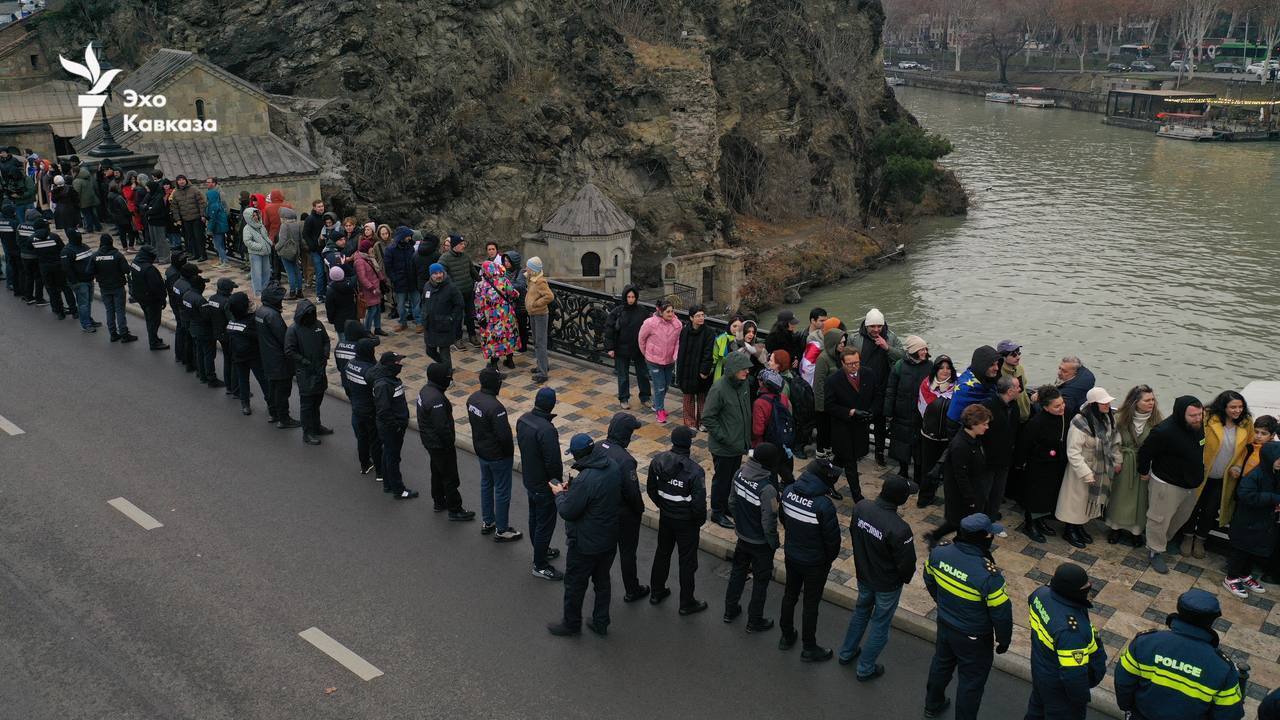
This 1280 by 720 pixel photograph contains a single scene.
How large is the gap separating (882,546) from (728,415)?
2241mm

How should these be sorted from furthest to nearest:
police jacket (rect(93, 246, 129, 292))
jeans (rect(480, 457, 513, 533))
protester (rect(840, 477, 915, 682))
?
police jacket (rect(93, 246, 129, 292))
jeans (rect(480, 457, 513, 533))
protester (rect(840, 477, 915, 682))

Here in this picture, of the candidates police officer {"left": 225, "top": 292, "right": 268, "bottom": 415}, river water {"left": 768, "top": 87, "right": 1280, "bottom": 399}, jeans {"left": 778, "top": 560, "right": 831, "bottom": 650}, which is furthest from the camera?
river water {"left": 768, "top": 87, "right": 1280, "bottom": 399}

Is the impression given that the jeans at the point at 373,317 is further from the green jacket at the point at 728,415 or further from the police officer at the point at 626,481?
the police officer at the point at 626,481

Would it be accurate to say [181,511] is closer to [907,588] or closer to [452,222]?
[907,588]

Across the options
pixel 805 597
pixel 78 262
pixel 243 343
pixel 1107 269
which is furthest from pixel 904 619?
pixel 1107 269

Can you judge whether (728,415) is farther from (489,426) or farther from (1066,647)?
(1066,647)

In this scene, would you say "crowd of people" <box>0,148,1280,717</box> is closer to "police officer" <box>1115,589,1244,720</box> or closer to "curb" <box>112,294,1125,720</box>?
"police officer" <box>1115,589,1244,720</box>

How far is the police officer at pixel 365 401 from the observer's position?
29.9 feet

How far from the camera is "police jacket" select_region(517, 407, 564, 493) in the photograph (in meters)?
7.56

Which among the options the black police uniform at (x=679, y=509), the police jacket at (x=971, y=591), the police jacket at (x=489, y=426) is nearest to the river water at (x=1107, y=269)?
the black police uniform at (x=679, y=509)

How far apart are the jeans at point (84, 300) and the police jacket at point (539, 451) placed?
9086 millimetres

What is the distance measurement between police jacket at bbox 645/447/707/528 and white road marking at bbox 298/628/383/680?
2.30 meters

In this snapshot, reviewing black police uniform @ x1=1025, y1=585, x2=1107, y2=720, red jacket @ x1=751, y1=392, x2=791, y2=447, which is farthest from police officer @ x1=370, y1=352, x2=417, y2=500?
→ black police uniform @ x1=1025, y1=585, x2=1107, y2=720

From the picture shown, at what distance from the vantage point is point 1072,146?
244ft
